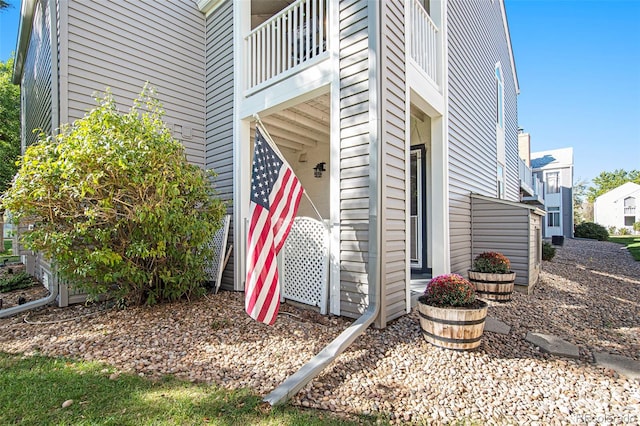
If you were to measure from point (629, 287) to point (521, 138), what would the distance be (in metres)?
16.9

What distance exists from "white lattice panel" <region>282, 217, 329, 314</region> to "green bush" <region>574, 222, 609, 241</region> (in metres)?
24.8

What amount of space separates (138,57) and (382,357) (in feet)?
20.1

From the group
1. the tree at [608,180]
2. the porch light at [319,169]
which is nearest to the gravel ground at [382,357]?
the porch light at [319,169]

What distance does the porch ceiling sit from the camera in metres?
5.67

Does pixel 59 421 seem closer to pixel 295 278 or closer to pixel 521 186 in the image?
pixel 295 278

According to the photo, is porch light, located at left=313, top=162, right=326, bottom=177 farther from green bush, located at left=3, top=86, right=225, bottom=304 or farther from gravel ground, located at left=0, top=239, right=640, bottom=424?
gravel ground, located at left=0, top=239, right=640, bottom=424

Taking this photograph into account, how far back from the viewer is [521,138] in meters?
20.7

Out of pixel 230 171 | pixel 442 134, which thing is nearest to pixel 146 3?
pixel 230 171

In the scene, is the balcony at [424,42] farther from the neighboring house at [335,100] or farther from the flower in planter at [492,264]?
the flower in planter at [492,264]

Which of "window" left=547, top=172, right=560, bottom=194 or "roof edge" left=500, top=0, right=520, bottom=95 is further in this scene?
"window" left=547, top=172, right=560, bottom=194

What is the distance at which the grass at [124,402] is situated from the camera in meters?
2.10

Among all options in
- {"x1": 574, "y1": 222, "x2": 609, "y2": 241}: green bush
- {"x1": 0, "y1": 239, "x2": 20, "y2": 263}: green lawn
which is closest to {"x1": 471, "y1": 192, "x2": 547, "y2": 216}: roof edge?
{"x1": 0, "y1": 239, "x2": 20, "y2": 263}: green lawn

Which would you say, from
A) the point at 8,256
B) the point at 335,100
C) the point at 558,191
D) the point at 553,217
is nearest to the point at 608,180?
the point at 558,191

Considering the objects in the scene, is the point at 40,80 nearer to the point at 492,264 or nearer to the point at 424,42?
the point at 424,42
